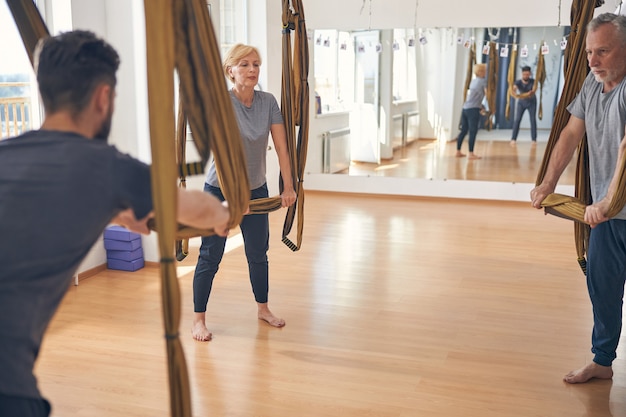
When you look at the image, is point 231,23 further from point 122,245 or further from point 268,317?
point 268,317

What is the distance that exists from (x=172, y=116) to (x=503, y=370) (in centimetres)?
245

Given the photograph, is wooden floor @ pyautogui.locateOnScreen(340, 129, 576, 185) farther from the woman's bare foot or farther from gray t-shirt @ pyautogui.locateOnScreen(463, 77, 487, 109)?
the woman's bare foot

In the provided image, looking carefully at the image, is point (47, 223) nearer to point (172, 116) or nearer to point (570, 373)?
point (172, 116)

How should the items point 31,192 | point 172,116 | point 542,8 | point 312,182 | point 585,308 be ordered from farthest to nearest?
1. point 312,182
2. point 542,8
3. point 585,308
4. point 172,116
5. point 31,192

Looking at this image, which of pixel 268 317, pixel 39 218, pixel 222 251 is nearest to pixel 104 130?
pixel 39 218

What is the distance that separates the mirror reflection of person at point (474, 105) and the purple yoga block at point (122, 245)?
4.57 m

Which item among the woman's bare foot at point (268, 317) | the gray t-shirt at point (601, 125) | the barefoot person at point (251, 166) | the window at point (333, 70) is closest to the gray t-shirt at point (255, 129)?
the barefoot person at point (251, 166)

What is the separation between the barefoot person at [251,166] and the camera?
348 centimetres

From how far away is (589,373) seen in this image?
318 cm

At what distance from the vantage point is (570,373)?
3.23m

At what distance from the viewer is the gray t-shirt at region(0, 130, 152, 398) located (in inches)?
50.9

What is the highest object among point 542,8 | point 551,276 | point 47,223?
point 542,8

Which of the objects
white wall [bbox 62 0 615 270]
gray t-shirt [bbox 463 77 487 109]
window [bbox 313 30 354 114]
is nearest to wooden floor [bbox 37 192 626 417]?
gray t-shirt [bbox 463 77 487 109]

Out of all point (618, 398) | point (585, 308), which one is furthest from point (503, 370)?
point (585, 308)
